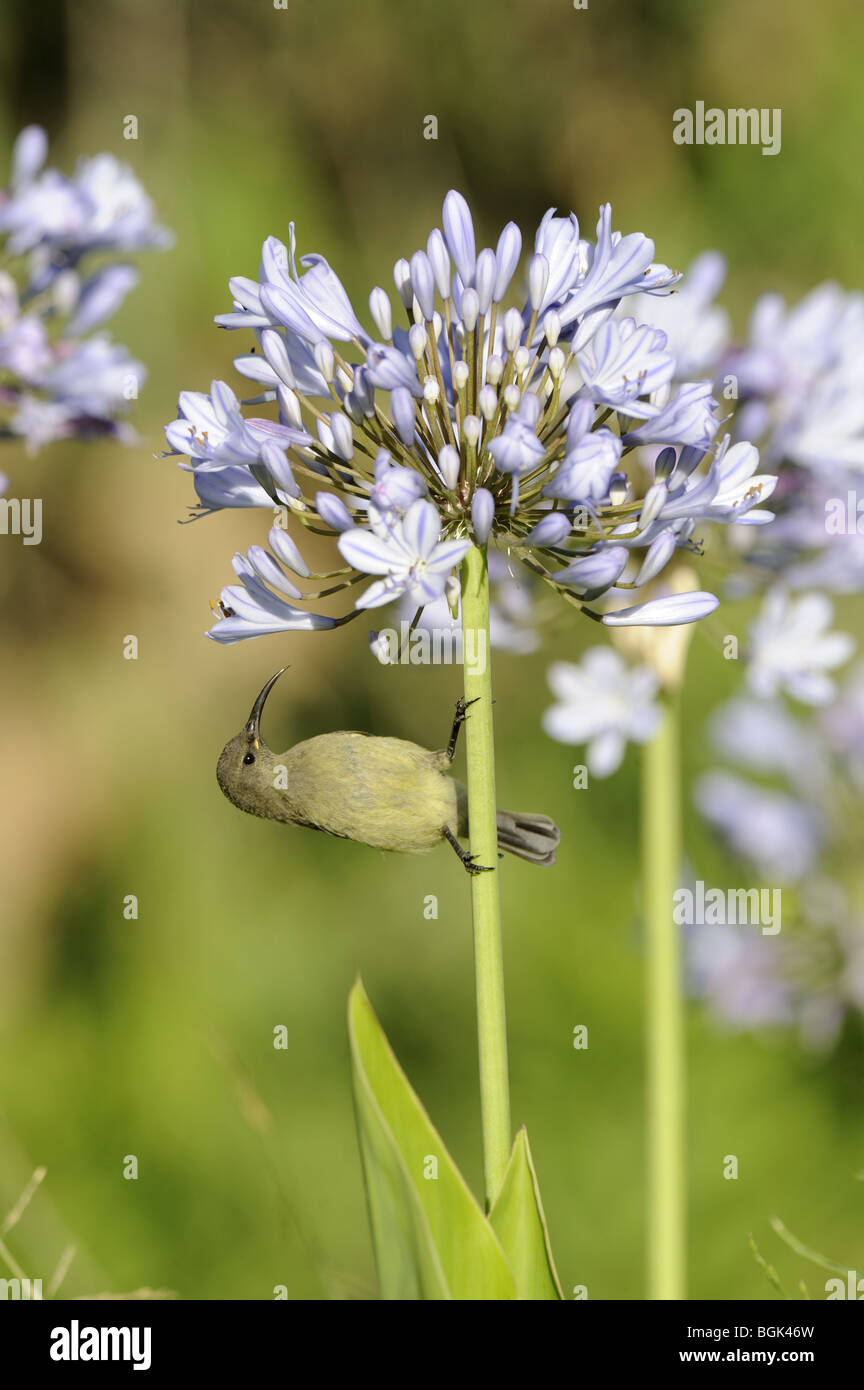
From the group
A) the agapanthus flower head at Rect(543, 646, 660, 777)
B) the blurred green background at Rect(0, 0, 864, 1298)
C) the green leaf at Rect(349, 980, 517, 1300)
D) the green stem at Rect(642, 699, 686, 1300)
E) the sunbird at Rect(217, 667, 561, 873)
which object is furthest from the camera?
the blurred green background at Rect(0, 0, 864, 1298)

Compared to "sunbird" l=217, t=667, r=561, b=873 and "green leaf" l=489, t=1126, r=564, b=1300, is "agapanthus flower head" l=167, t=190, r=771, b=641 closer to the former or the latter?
"sunbird" l=217, t=667, r=561, b=873

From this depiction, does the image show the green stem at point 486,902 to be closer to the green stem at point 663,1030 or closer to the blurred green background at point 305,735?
the blurred green background at point 305,735

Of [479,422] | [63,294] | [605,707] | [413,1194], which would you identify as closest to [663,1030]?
[605,707]

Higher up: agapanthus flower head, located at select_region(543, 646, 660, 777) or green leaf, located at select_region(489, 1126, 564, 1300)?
agapanthus flower head, located at select_region(543, 646, 660, 777)

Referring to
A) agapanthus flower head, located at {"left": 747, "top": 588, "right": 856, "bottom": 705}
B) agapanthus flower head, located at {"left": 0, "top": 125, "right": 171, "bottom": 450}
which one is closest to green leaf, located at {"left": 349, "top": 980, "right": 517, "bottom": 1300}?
agapanthus flower head, located at {"left": 747, "top": 588, "right": 856, "bottom": 705}

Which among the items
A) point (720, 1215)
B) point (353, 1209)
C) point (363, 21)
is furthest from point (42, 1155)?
point (363, 21)

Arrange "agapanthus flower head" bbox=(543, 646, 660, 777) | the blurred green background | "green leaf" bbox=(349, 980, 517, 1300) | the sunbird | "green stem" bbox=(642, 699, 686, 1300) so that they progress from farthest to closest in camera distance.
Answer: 1. the blurred green background
2. "agapanthus flower head" bbox=(543, 646, 660, 777)
3. "green stem" bbox=(642, 699, 686, 1300)
4. the sunbird
5. "green leaf" bbox=(349, 980, 517, 1300)

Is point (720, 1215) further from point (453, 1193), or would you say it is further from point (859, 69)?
point (859, 69)
